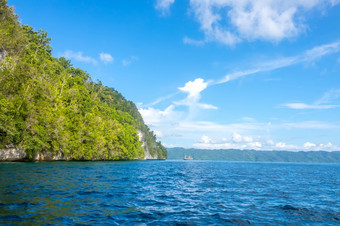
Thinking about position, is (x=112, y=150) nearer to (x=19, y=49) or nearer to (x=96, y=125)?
(x=96, y=125)

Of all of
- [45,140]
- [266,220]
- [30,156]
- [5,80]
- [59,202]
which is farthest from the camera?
[45,140]

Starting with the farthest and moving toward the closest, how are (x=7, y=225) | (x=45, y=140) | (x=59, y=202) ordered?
(x=45, y=140) → (x=59, y=202) → (x=7, y=225)

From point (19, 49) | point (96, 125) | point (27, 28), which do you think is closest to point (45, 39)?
point (27, 28)

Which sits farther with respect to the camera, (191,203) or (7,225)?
(191,203)

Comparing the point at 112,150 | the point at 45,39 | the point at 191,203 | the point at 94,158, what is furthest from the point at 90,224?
the point at 45,39

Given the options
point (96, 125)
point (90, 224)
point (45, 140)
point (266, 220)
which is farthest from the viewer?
point (96, 125)

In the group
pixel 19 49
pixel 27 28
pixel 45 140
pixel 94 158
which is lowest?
pixel 94 158

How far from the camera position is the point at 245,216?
43.1ft

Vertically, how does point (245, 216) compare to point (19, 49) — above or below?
below

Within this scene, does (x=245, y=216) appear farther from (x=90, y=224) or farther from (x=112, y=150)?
(x=112, y=150)

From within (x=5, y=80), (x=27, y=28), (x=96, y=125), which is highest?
(x=27, y=28)

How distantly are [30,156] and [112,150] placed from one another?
44689 millimetres

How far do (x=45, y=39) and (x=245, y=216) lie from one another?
127479 millimetres

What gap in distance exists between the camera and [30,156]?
174ft
